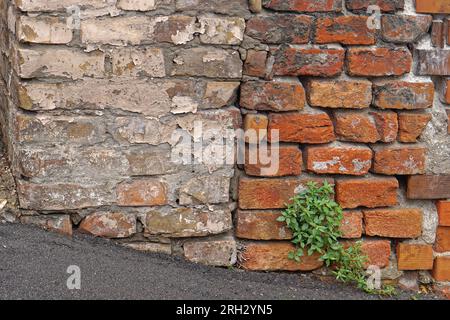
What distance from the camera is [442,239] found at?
3309 mm

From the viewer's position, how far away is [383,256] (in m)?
3.26

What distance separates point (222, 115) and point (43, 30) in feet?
2.61

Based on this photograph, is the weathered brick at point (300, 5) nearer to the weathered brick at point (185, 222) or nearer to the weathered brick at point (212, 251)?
the weathered brick at point (185, 222)

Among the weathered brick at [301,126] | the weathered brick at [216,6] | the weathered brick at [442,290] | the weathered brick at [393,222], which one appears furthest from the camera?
the weathered brick at [442,290]

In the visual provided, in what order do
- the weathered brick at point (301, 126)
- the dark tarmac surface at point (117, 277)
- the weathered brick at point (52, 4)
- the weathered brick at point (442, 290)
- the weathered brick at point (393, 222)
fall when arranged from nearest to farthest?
the dark tarmac surface at point (117, 277) → the weathered brick at point (52, 4) → the weathered brick at point (301, 126) → the weathered brick at point (393, 222) → the weathered brick at point (442, 290)

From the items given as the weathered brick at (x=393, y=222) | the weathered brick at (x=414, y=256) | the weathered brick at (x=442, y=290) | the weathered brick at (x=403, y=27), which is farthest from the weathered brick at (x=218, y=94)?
the weathered brick at (x=442, y=290)

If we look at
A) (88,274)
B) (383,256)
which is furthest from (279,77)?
(88,274)

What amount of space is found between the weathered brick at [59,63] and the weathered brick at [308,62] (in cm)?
73

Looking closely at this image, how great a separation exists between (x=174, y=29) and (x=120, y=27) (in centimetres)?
22

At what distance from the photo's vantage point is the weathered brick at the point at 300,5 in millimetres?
3045

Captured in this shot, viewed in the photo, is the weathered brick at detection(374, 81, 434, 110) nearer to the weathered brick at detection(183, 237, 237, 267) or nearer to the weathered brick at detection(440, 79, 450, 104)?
the weathered brick at detection(440, 79, 450, 104)

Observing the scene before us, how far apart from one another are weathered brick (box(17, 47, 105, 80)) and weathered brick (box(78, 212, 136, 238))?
58 centimetres
